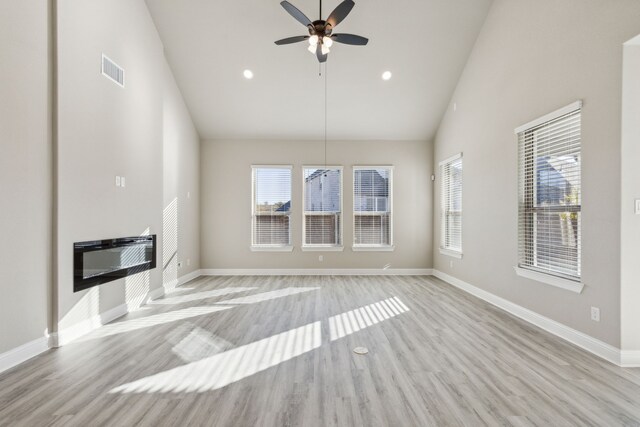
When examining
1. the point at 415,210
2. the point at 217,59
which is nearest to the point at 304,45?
the point at 217,59

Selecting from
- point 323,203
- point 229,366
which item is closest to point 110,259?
point 229,366

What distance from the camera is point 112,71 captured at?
397 centimetres

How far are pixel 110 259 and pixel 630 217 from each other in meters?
5.30

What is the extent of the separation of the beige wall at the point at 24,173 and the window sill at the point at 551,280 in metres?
5.11

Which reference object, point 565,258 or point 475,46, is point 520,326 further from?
point 475,46

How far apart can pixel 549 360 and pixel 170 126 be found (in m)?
6.11

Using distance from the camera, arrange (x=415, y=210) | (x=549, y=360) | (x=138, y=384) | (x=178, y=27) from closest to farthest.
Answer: (x=138, y=384)
(x=549, y=360)
(x=178, y=27)
(x=415, y=210)

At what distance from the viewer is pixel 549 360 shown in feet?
9.47

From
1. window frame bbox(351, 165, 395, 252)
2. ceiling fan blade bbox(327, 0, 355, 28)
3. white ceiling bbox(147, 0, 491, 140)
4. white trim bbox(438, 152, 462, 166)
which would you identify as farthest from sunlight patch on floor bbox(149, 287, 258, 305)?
white trim bbox(438, 152, 462, 166)

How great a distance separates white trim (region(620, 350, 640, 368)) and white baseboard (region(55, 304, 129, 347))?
201 inches

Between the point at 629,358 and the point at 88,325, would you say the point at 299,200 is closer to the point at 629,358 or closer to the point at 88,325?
the point at 88,325

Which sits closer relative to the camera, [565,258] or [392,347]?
[392,347]

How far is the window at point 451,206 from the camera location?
6090 millimetres

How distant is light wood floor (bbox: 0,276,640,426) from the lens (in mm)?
2088
